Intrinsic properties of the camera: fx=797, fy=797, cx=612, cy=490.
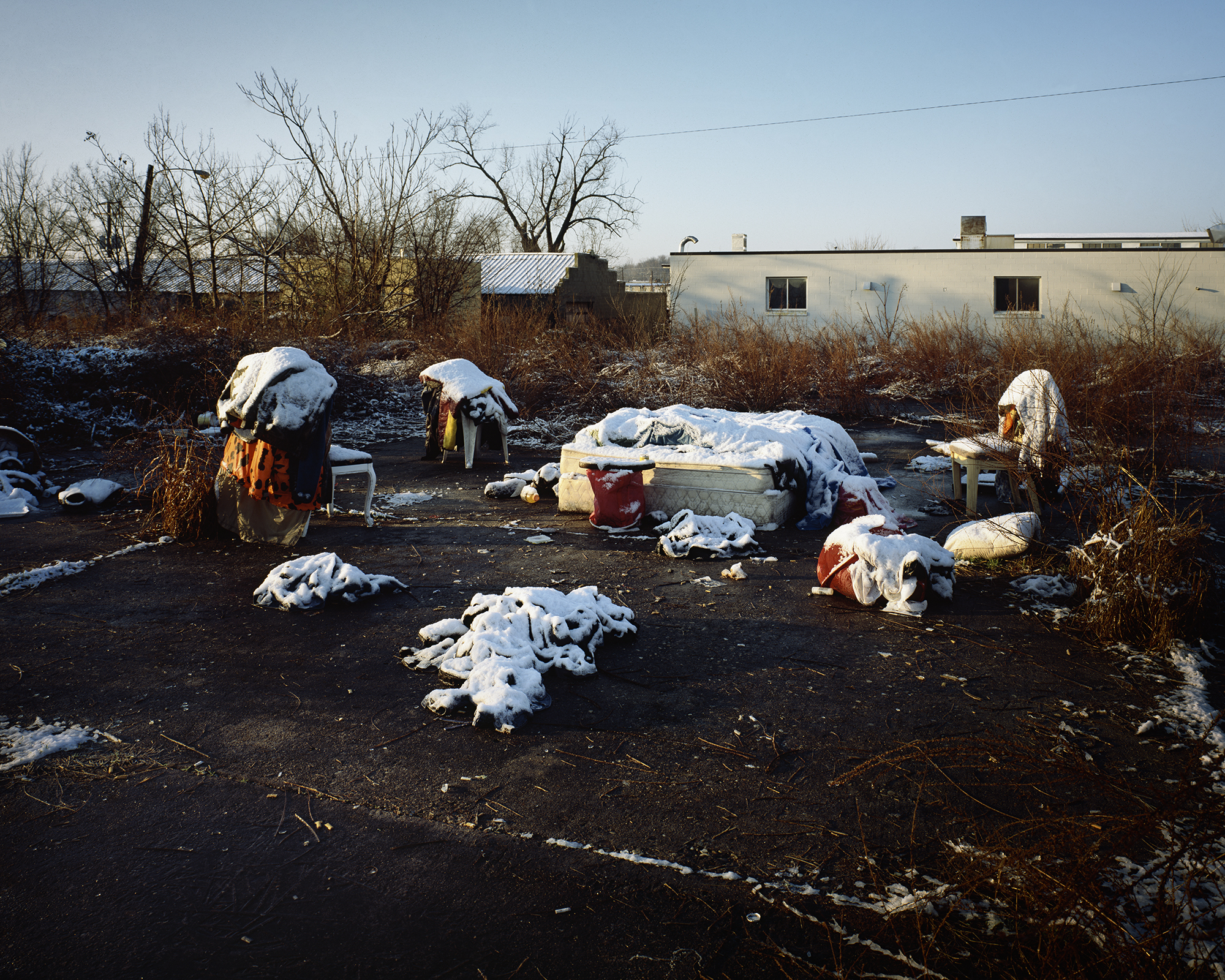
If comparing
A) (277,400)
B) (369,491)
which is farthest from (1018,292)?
(277,400)

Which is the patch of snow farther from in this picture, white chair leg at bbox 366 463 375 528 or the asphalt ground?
white chair leg at bbox 366 463 375 528

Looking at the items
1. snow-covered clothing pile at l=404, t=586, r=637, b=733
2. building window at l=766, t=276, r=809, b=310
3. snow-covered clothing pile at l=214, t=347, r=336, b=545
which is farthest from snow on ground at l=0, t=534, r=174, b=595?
building window at l=766, t=276, r=809, b=310

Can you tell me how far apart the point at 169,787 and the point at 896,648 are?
3454 mm

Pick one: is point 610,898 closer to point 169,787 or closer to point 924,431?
point 169,787

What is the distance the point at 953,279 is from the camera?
76.0ft

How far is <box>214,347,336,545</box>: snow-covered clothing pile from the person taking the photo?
602 cm

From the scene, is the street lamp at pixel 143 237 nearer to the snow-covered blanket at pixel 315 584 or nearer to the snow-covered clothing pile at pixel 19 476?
the snow-covered clothing pile at pixel 19 476

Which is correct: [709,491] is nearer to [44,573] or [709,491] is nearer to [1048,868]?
[1048,868]

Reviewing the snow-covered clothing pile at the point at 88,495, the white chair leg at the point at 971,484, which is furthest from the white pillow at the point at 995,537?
the snow-covered clothing pile at the point at 88,495

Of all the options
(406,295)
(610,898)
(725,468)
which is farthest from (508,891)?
(406,295)

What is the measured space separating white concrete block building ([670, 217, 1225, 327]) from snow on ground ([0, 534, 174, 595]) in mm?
17661

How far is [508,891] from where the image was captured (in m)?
2.43

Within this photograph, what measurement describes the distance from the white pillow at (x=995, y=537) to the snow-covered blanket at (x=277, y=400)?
15.9 feet

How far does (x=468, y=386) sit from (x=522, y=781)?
7510 millimetres
